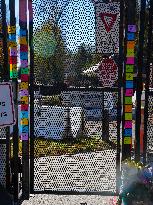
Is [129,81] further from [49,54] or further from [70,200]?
[70,200]

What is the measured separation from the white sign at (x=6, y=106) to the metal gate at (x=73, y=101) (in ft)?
2.07

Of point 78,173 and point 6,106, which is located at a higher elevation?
point 6,106

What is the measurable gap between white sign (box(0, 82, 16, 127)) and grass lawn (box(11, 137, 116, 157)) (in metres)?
0.98

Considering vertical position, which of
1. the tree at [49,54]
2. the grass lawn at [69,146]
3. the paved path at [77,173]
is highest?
the tree at [49,54]

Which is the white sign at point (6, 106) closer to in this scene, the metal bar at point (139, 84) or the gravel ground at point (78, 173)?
the gravel ground at point (78, 173)

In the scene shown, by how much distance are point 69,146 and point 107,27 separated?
164 cm

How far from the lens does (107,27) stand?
505 cm

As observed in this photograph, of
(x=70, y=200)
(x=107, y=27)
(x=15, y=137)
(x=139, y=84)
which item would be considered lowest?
(x=70, y=200)

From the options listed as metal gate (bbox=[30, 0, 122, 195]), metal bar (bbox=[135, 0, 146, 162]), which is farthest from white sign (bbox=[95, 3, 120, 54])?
metal bar (bbox=[135, 0, 146, 162])

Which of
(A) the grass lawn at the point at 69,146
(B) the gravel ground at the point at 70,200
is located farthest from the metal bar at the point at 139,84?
(B) the gravel ground at the point at 70,200

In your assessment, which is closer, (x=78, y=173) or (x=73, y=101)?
(x=73, y=101)

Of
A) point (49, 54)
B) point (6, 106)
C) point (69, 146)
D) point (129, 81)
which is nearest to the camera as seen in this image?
point (6, 106)

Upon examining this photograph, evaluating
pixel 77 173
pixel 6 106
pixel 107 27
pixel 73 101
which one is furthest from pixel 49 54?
pixel 77 173

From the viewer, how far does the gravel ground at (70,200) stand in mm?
5164
